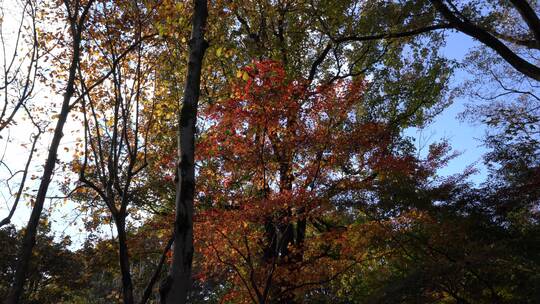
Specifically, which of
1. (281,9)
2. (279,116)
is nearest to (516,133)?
(279,116)

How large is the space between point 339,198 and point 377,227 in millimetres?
1013

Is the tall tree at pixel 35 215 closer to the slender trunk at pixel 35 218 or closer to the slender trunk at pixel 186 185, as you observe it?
the slender trunk at pixel 35 218

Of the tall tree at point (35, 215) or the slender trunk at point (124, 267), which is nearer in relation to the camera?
the tall tree at point (35, 215)

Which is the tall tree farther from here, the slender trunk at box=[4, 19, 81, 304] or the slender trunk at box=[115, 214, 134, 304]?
the slender trunk at box=[115, 214, 134, 304]

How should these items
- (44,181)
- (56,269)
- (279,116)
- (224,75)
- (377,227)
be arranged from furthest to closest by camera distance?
1. (56,269)
2. (224,75)
3. (279,116)
4. (377,227)
5. (44,181)

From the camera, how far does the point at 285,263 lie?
10.4 m

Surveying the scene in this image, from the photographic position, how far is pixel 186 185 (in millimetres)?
4301

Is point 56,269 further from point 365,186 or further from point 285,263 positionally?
point 365,186

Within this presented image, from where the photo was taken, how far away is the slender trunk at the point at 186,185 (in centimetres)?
389

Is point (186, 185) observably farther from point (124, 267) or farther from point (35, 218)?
point (124, 267)

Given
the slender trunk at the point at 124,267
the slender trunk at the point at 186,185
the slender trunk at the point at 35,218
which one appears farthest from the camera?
the slender trunk at the point at 124,267

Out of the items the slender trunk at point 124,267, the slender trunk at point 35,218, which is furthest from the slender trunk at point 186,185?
the slender trunk at point 124,267

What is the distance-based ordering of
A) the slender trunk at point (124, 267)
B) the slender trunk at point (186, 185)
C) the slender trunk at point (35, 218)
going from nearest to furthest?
the slender trunk at point (186, 185) < the slender trunk at point (35, 218) < the slender trunk at point (124, 267)

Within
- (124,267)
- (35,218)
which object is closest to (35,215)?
(35,218)
